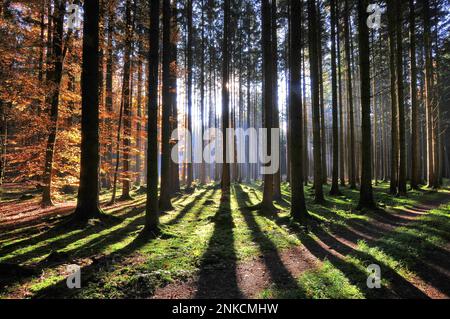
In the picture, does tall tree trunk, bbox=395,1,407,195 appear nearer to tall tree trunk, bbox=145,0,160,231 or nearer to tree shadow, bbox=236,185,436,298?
tree shadow, bbox=236,185,436,298

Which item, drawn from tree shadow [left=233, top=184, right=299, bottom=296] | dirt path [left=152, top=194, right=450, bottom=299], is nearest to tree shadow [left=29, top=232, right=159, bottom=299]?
dirt path [left=152, top=194, right=450, bottom=299]

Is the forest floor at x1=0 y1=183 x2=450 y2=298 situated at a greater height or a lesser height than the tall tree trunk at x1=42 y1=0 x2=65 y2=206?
lesser

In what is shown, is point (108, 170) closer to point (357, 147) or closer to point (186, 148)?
point (186, 148)

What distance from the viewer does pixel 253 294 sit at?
14.8ft

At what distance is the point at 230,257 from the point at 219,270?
32.9 inches

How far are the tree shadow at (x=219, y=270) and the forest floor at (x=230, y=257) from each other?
2 centimetres

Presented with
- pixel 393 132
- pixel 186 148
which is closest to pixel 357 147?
pixel 393 132

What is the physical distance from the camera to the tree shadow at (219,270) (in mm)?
4609

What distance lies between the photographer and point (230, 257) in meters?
6.45

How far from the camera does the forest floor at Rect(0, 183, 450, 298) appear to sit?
15.1 feet

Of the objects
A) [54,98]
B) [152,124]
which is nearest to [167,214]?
[152,124]

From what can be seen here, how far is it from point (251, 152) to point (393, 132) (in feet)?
108

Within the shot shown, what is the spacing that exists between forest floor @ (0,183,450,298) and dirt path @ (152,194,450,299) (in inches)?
0.7

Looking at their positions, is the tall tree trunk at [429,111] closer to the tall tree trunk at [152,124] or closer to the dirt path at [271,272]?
the dirt path at [271,272]
